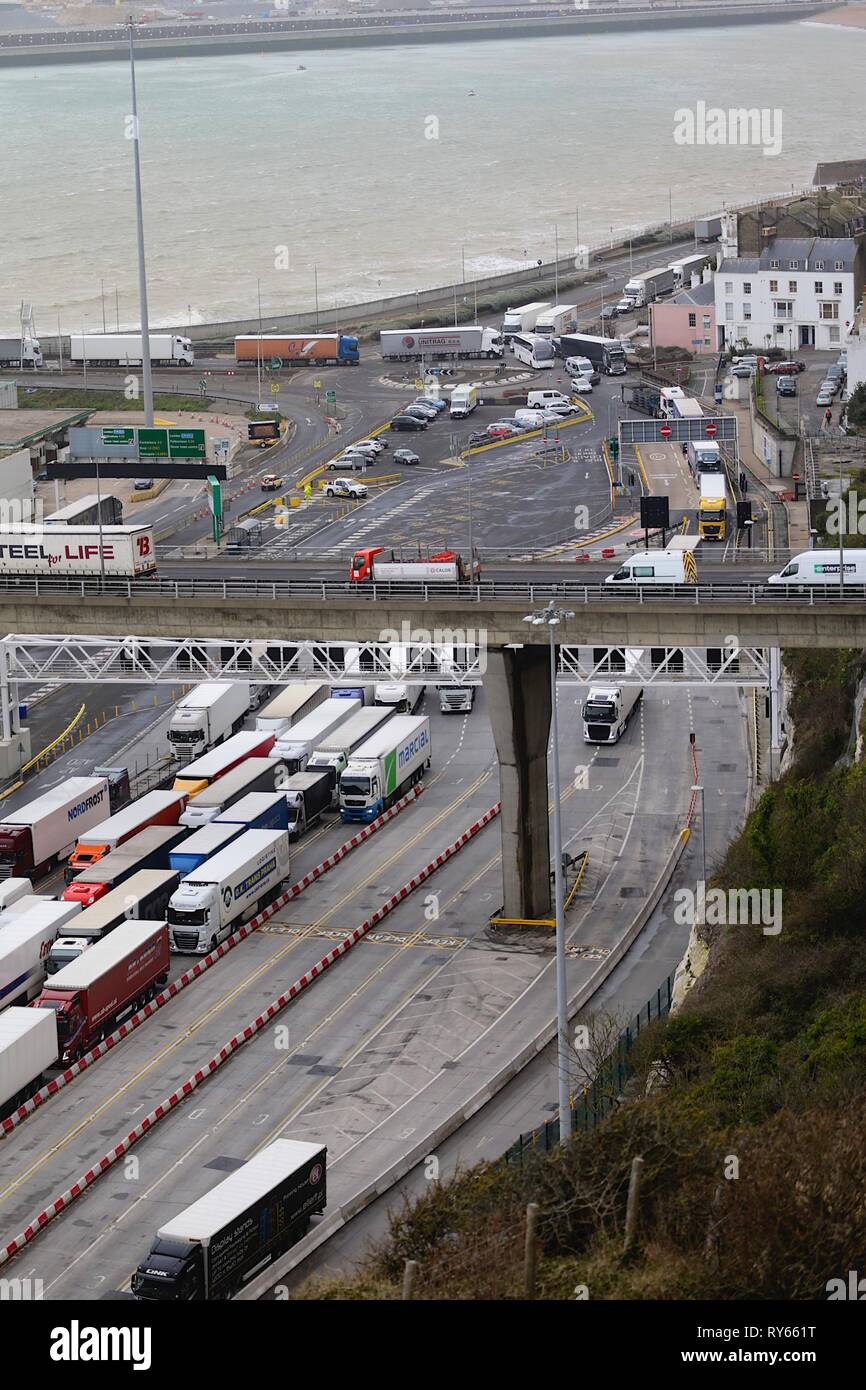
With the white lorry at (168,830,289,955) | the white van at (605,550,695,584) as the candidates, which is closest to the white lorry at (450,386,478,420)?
the white van at (605,550,695,584)

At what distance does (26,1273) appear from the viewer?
33.9 m

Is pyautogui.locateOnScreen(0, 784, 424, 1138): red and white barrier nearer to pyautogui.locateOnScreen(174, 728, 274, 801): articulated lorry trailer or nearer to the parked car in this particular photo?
pyautogui.locateOnScreen(174, 728, 274, 801): articulated lorry trailer

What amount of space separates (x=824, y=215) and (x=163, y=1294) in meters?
110

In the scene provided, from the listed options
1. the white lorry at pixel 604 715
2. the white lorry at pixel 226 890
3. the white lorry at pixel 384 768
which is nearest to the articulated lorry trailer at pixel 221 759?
the white lorry at pixel 384 768

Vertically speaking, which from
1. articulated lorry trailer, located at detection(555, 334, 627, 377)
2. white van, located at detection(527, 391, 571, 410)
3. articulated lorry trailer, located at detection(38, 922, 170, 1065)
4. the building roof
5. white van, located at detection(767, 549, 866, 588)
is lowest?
articulated lorry trailer, located at detection(38, 922, 170, 1065)

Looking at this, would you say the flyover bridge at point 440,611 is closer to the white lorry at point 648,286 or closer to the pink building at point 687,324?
the pink building at point 687,324

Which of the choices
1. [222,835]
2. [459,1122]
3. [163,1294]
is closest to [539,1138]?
[459,1122]

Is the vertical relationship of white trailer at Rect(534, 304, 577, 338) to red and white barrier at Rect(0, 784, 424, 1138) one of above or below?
above

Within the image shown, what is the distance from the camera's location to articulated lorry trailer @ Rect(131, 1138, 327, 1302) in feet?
102

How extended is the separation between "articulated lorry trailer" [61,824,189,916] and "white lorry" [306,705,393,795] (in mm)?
6740

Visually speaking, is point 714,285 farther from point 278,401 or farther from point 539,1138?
point 539,1138

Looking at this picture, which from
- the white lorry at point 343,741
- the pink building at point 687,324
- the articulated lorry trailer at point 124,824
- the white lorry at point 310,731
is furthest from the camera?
the pink building at point 687,324

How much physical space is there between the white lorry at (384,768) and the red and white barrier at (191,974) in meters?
0.43

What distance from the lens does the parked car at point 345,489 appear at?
95144mm
